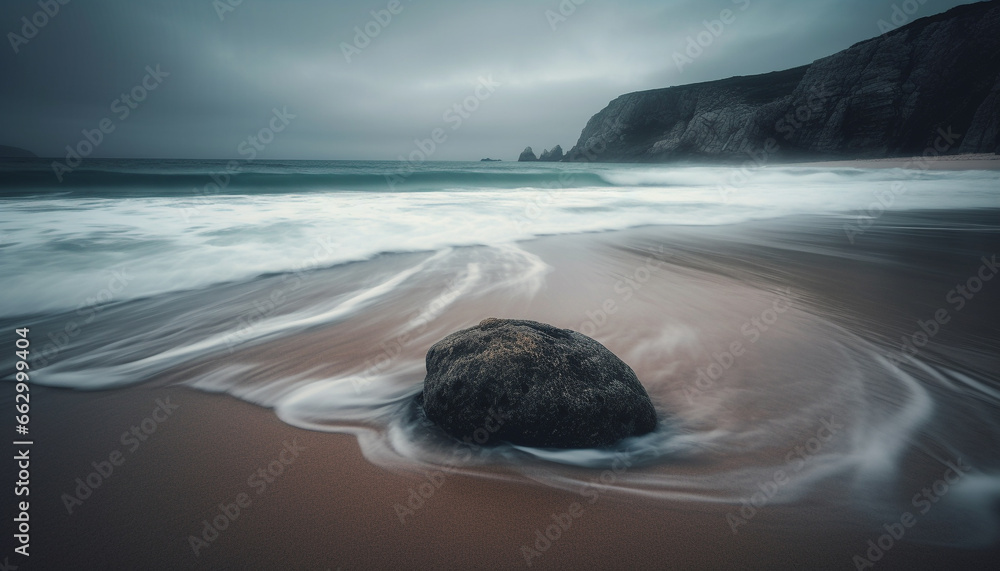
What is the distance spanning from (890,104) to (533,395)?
5222cm

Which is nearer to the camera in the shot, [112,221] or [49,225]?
[49,225]

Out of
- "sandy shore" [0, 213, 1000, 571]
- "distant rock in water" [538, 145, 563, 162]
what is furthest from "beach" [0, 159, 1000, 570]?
"distant rock in water" [538, 145, 563, 162]

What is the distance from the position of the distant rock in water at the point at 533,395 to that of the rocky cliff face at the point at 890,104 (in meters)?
45.9

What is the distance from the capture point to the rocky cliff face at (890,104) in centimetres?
3209

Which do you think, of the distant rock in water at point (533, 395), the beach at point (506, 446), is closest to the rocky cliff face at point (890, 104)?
the beach at point (506, 446)

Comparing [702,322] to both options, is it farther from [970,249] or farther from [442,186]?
[442,186]

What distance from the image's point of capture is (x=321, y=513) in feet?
5.51

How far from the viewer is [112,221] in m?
9.34

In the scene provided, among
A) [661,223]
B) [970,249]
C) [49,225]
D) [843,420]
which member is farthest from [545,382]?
[49,225]

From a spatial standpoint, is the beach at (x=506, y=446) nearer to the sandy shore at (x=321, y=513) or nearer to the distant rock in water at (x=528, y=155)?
the sandy shore at (x=321, y=513)

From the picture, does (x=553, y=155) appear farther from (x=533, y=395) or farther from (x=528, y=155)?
(x=533, y=395)

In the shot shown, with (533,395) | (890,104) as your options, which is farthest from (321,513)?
(890,104)

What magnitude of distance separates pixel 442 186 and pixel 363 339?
2166 cm

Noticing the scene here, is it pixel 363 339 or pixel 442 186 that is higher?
pixel 442 186
